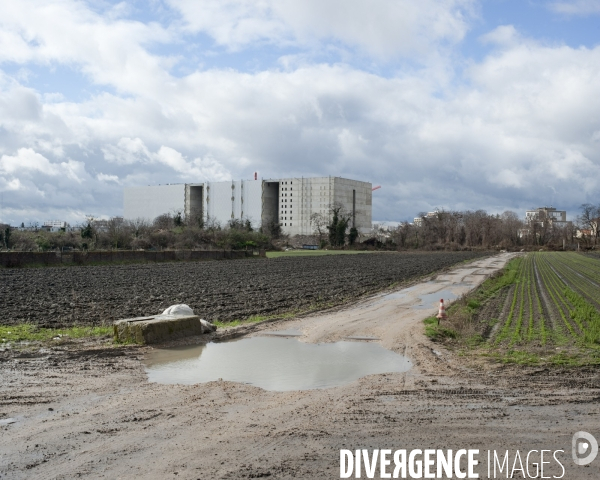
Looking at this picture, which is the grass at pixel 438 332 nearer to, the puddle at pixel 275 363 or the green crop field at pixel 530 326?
the green crop field at pixel 530 326

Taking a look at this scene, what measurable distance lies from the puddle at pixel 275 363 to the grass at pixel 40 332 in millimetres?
3192

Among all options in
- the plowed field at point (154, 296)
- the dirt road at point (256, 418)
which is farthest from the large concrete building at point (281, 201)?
the dirt road at point (256, 418)

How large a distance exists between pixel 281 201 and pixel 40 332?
132 metres

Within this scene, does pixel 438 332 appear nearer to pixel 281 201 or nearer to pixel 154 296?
pixel 154 296

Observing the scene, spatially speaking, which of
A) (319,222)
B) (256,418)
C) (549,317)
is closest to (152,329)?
(256,418)

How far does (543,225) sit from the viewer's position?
15938cm

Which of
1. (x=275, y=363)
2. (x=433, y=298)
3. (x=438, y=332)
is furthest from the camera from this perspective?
(x=433, y=298)

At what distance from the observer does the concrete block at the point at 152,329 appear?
47.1 ft

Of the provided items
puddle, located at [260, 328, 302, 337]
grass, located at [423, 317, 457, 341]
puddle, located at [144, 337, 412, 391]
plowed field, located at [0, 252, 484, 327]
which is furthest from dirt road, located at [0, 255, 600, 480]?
plowed field, located at [0, 252, 484, 327]

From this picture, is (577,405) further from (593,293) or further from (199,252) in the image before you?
(199,252)

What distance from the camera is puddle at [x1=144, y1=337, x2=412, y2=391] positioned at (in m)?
11.1

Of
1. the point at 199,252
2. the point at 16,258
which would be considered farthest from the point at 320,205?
the point at 16,258

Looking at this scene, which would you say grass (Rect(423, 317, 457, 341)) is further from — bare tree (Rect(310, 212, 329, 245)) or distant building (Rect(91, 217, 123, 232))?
bare tree (Rect(310, 212, 329, 245))

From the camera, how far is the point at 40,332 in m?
16.0
